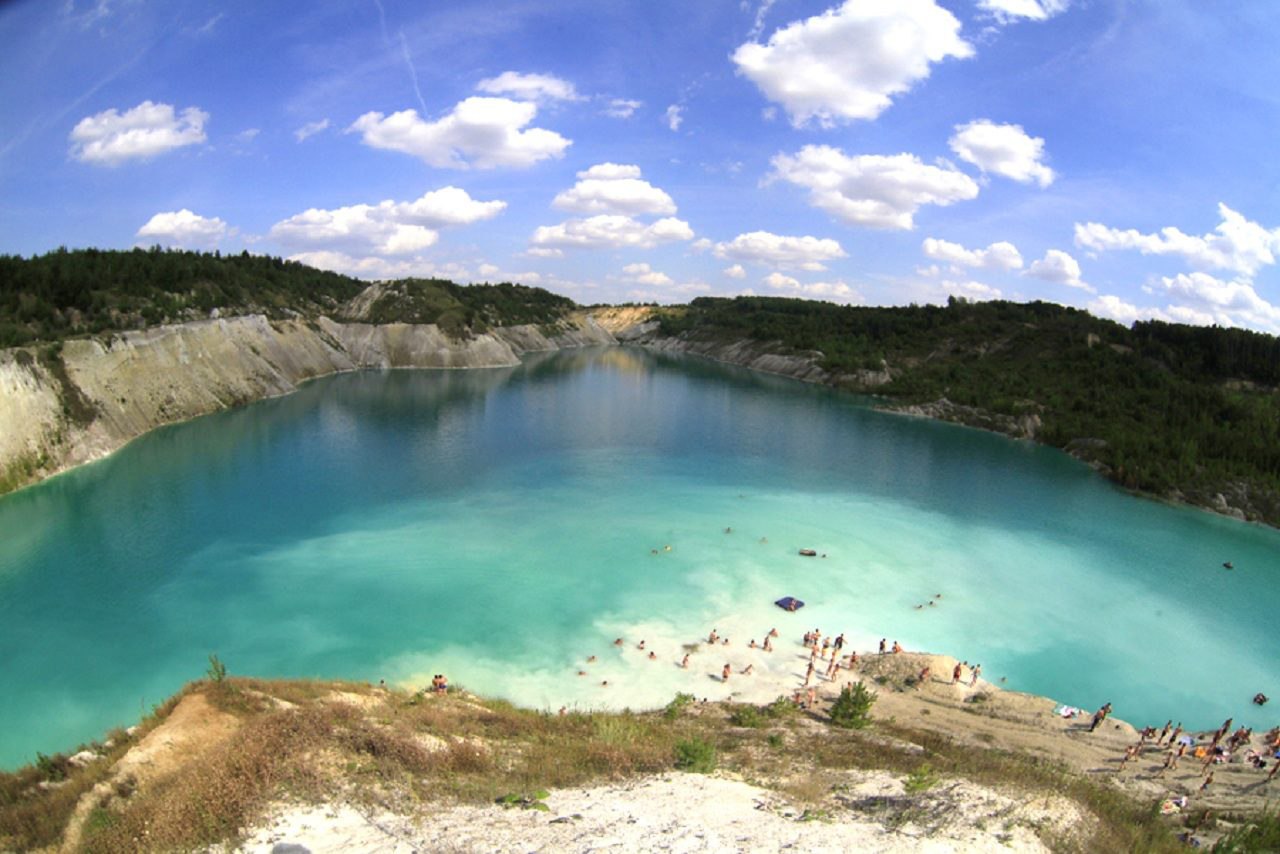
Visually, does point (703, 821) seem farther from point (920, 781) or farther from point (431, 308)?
point (431, 308)

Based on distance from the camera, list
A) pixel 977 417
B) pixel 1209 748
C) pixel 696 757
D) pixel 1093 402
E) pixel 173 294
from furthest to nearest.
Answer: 1. pixel 977 417
2. pixel 173 294
3. pixel 1093 402
4. pixel 1209 748
5. pixel 696 757

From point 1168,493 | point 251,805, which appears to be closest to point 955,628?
point 251,805

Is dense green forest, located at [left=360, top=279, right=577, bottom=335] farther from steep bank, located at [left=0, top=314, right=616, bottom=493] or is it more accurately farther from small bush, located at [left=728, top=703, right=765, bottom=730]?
small bush, located at [left=728, top=703, right=765, bottom=730]

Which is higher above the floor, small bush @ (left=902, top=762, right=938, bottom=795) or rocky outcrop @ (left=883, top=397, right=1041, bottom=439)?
rocky outcrop @ (left=883, top=397, right=1041, bottom=439)

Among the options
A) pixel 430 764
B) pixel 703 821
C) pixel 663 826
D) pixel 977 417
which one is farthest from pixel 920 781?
pixel 977 417

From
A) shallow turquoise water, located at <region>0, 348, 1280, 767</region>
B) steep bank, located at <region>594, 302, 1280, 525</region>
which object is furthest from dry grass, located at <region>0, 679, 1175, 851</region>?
steep bank, located at <region>594, 302, 1280, 525</region>

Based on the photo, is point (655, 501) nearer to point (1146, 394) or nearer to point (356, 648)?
point (356, 648)
